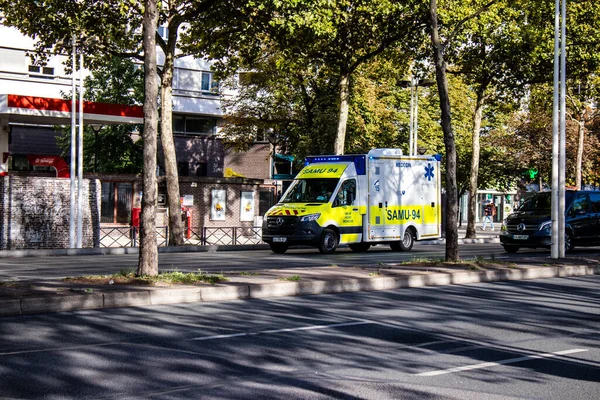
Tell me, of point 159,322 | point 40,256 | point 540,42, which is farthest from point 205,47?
point 159,322

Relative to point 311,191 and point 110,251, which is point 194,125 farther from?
point 311,191

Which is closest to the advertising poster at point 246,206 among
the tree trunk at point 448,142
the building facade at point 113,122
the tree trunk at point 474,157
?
the building facade at point 113,122

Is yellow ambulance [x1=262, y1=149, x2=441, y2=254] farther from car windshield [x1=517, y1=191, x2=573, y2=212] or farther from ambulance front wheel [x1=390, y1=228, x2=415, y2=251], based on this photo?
car windshield [x1=517, y1=191, x2=573, y2=212]

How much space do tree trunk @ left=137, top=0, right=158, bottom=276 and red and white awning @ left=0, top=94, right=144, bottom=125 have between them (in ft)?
49.9

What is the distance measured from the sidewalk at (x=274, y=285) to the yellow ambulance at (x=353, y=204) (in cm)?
627

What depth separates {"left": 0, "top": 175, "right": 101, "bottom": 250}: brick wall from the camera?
88.0ft

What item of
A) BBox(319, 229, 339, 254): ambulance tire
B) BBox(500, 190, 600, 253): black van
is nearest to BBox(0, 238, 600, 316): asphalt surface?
BBox(319, 229, 339, 254): ambulance tire

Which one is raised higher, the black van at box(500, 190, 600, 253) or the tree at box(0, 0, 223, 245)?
the tree at box(0, 0, 223, 245)

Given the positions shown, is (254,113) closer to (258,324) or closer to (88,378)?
(258,324)

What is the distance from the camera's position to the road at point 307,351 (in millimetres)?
6910

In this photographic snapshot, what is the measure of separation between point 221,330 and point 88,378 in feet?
9.53

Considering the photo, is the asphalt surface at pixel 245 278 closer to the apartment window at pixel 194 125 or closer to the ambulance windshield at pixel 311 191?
the ambulance windshield at pixel 311 191

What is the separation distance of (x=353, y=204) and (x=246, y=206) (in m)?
14.9

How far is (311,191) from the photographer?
2508cm
